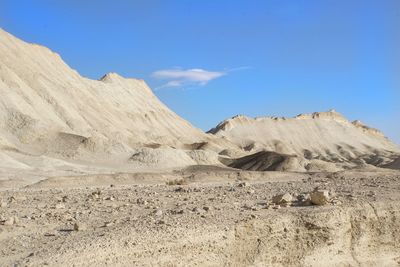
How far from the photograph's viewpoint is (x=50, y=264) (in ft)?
22.9

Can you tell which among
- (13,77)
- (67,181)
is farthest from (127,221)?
(13,77)

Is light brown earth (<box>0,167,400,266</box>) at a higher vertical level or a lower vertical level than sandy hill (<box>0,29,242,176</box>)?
lower

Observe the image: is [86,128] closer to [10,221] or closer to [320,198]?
[320,198]

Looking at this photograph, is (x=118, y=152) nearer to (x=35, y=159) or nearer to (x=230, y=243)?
(x=35, y=159)

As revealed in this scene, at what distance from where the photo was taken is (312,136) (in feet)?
366

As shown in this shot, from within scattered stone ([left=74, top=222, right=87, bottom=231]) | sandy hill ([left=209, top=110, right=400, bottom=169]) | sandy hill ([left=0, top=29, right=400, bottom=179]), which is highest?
sandy hill ([left=209, top=110, right=400, bottom=169])

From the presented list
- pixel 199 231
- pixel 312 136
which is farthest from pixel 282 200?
pixel 312 136

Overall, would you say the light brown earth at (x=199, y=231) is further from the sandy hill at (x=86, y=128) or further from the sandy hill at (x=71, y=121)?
the sandy hill at (x=71, y=121)

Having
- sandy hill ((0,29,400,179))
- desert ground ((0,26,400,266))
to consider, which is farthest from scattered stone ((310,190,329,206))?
sandy hill ((0,29,400,179))

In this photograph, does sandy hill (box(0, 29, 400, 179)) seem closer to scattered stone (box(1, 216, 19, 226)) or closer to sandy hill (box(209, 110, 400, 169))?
scattered stone (box(1, 216, 19, 226))

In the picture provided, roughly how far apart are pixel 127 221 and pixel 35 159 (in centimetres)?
2726

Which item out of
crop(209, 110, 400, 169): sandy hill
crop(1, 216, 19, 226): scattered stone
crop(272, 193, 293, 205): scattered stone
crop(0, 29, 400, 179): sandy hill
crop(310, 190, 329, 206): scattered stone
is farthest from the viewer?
crop(209, 110, 400, 169): sandy hill

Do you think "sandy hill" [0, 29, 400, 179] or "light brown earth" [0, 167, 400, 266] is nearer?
"light brown earth" [0, 167, 400, 266]

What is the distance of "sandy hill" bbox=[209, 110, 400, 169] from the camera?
10275 centimetres
